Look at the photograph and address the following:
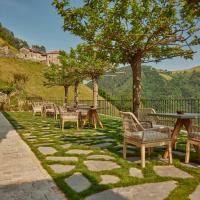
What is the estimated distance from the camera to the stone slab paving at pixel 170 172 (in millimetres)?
3834

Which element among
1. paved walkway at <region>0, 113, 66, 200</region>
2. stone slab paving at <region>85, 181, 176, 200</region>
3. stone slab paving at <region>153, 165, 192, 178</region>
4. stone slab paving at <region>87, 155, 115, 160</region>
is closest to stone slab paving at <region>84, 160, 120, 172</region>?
stone slab paving at <region>87, 155, 115, 160</region>

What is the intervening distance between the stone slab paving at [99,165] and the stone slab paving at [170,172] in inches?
26.4

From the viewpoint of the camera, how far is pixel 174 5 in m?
6.08

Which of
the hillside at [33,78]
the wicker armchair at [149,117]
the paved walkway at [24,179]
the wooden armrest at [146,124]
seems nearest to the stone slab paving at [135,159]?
the wooden armrest at [146,124]

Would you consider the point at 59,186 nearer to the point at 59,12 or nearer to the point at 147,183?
the point at 147,183

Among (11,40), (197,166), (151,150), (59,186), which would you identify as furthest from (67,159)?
(11,40)

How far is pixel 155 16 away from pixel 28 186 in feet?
15.3

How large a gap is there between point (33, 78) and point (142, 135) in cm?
5569

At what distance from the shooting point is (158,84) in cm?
5741

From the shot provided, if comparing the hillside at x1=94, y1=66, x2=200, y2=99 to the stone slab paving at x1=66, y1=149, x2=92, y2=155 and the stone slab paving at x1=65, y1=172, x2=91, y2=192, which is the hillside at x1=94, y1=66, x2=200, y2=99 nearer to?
the stone slab paving at x1=66, y1=149, x2=92, y2=155

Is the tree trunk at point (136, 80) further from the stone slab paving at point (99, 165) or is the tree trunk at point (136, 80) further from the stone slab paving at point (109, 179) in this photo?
the stone slab paving at point (109, 179)

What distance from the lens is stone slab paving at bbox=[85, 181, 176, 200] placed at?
302 cm

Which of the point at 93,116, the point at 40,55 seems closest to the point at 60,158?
the point at 93,116

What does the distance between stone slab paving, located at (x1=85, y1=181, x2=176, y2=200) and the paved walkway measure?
51cm
